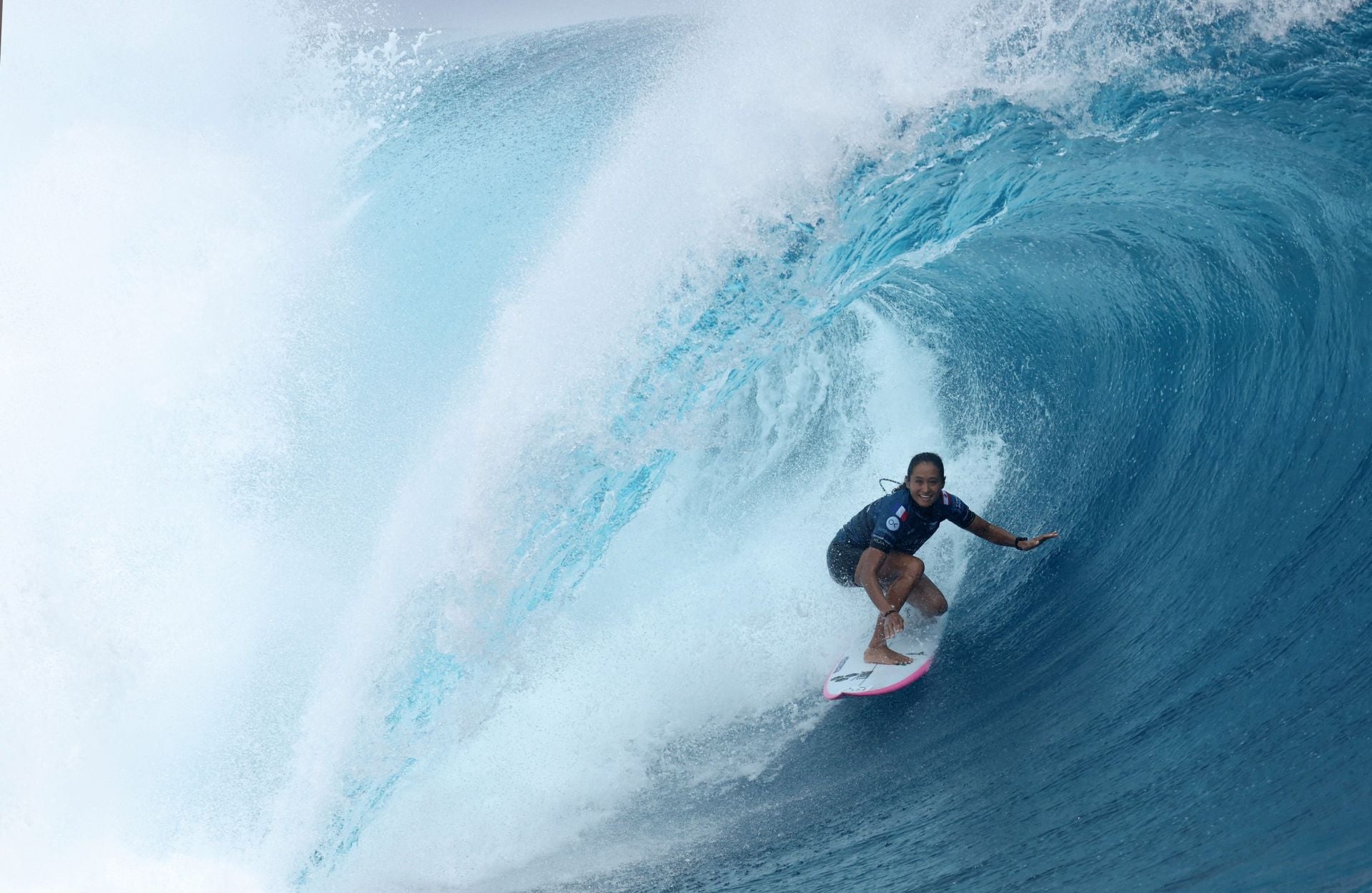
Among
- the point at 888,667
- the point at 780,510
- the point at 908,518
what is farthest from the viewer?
the point at 780,510

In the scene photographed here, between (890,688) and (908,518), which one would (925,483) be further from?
(890,688)

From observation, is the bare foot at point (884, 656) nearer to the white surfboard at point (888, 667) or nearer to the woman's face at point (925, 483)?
the white surfboard at point (888, 667)

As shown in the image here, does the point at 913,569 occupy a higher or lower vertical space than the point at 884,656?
higher

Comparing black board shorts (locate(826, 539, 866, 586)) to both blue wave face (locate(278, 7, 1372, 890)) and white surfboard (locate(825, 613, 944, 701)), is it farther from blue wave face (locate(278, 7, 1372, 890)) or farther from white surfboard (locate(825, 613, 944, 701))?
blue wave face (locate(278, 7, 1372, 890))

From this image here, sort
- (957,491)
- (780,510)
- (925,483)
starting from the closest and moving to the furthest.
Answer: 1. (925,483)
2. (957,491)
3. (780,510)

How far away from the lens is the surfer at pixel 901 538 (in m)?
4.07

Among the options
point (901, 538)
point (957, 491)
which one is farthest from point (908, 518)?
point (957, 491)

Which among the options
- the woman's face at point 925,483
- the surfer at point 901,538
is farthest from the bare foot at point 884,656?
the woman's face at point 925,483

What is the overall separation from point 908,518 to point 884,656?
77 centimetres

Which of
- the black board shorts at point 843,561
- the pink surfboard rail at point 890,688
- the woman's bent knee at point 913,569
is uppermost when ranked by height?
the black board shorts at point 843,561

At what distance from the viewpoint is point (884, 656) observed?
4.55 m

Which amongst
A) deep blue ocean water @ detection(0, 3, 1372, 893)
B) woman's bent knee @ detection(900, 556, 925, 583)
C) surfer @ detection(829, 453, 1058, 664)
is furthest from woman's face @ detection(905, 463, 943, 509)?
deep blue ocean water @ detection(0, 3, 1372, 893)

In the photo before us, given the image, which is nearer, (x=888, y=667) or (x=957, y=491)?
(x=888, y=667)

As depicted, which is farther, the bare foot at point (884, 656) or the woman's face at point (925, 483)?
the bare foot at point (884, 656)
